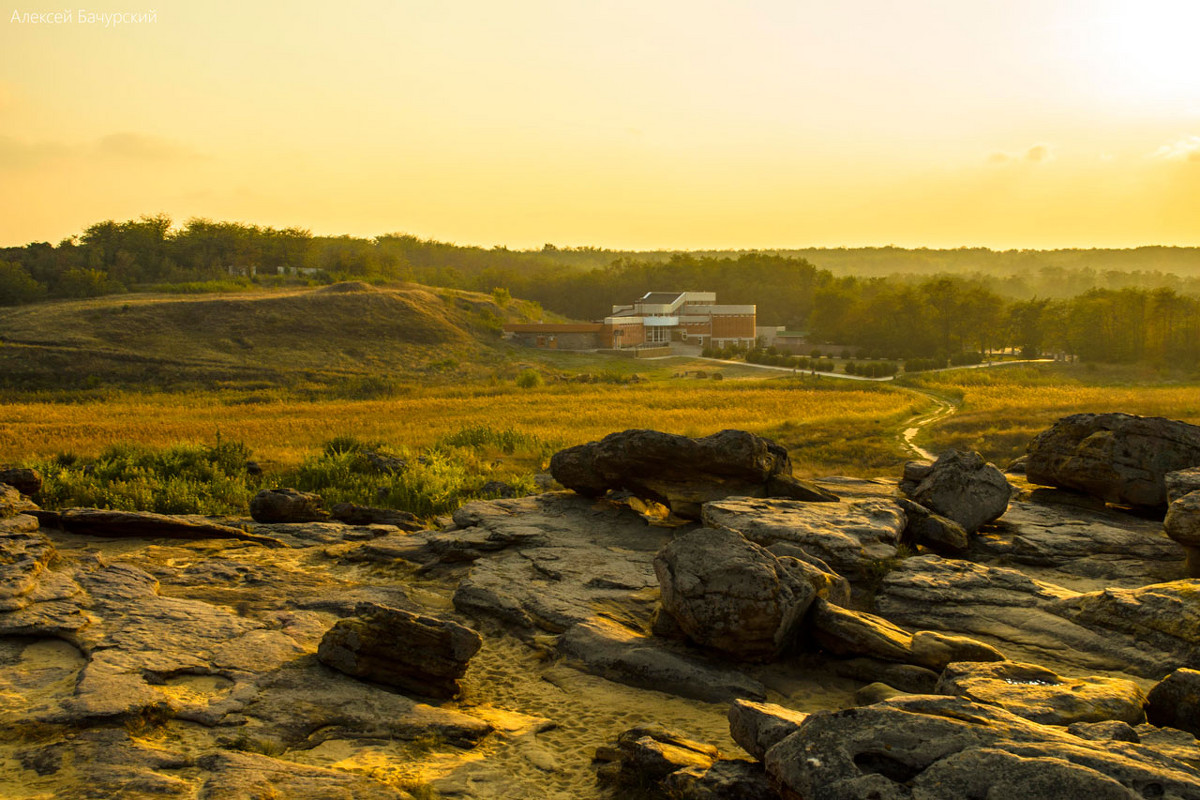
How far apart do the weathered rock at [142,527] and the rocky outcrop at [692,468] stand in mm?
6365

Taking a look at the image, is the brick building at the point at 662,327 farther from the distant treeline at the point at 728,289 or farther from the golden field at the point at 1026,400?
the golden field at the point at 1026,400

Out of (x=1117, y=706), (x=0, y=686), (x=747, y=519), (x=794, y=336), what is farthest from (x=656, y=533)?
(x=794, y=336)

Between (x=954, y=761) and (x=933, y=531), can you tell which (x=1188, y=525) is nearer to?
(x=933, y=531)

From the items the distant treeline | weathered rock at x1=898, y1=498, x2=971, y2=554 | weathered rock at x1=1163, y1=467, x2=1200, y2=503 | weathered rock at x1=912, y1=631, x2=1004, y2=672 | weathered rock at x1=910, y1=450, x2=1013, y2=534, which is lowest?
weathered rock at x1=912, y1=631, x2=1004, y2=672

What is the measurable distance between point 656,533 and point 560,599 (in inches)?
142

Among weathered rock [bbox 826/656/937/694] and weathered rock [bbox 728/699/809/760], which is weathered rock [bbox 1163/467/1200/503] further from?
weathered rock [bbox 728/699/809/760]

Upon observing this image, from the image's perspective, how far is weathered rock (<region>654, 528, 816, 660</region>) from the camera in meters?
9.64

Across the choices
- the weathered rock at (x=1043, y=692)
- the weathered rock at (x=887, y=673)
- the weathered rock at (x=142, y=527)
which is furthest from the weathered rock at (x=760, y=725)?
the weathered rock at (x=142, y=527)

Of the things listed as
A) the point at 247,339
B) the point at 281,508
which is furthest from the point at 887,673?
the point at 247,339

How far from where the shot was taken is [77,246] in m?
98.9

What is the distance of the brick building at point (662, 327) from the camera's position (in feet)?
286

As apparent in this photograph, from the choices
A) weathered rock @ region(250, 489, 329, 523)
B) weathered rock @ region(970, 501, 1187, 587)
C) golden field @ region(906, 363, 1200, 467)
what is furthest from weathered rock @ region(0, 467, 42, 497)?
golden field @ region(906, 363, 1200, 467)

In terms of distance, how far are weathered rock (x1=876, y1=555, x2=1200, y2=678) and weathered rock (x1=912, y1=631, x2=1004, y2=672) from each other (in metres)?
0.61

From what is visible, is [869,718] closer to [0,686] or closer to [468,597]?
[468,597]
